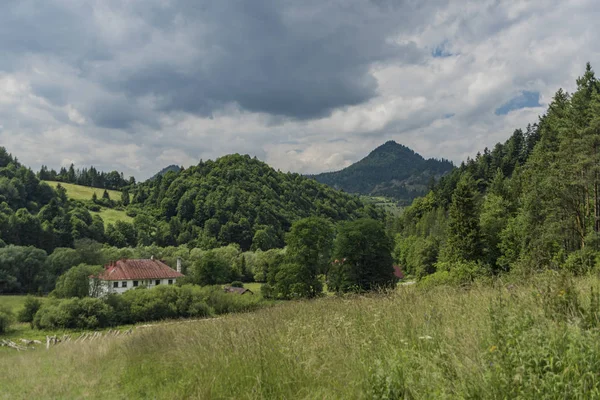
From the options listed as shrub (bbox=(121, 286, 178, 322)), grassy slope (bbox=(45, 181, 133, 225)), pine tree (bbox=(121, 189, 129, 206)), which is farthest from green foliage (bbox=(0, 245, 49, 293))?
pine tree (bbox=(121, 189, 129, 206))

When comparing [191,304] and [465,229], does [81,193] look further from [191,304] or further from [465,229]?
[465,229]

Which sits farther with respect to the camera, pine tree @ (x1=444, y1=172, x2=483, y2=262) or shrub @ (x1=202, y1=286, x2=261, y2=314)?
shrub @ (x1=202, y1=286, x2=261, y2=314)

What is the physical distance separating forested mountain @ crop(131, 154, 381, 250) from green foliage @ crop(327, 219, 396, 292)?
90395 mm

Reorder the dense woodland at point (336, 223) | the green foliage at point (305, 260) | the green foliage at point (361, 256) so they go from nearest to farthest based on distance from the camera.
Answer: the dense woodland at point (336, 223)
the green foliage at point (361, 256)
the green foliage at point (305, 260)

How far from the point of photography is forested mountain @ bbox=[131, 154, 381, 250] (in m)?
137

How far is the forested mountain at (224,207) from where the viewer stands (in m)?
137

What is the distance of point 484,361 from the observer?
3.47 metres

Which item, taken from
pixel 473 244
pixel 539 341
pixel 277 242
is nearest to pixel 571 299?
pixel 539 341

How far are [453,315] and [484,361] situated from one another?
6.54ft

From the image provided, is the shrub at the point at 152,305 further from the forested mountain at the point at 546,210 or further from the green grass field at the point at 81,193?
the green grass field at the point at 81,193

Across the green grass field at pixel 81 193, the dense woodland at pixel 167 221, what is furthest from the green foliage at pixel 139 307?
the green grass field at pixel 81 193

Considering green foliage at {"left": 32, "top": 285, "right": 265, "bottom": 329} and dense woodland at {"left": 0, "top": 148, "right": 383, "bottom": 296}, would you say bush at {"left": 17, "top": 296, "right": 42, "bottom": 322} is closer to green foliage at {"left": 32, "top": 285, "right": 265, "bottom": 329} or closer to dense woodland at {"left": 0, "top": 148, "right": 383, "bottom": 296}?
green foliage at {"left": 32, "top": 285, "right": 265, "bottom": 329}

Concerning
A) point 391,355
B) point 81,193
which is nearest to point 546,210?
point 391,355

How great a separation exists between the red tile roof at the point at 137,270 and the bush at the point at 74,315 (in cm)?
1832
